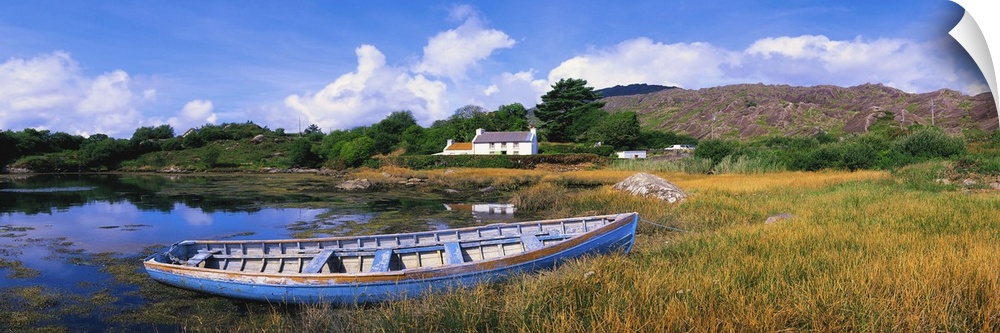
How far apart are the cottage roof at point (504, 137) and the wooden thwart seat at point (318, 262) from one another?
55.0m

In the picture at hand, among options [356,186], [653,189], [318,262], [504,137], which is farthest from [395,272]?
[504,137]

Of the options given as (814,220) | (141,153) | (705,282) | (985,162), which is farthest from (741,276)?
(141,153)

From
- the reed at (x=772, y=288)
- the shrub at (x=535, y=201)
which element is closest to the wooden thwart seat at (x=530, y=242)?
the reed at (x=772, y=288)

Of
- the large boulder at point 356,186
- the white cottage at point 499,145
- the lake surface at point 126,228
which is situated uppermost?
the white cottage at point 499,145

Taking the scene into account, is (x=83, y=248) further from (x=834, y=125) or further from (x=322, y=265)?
(x=834, y=125)

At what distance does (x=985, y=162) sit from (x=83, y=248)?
3159 centimetres

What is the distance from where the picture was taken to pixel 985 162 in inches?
784

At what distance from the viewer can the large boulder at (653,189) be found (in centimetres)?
1981

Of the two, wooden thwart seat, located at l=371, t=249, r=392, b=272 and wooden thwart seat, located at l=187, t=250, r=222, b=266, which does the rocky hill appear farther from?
wooden thwart seat, located at l=187, t=250, r=222, b=266

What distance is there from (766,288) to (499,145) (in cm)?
5994

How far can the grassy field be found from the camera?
204 inches

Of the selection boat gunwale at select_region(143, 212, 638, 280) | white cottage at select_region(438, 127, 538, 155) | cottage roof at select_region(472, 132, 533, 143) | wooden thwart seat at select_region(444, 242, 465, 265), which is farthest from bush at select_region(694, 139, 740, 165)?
boat gunwale at select_region(143, 212, 638, 280)

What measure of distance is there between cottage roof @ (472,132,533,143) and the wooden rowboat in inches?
2078

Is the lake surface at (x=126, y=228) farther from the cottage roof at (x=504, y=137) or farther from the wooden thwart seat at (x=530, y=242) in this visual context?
the cottage roof at (x=504, y=137)
